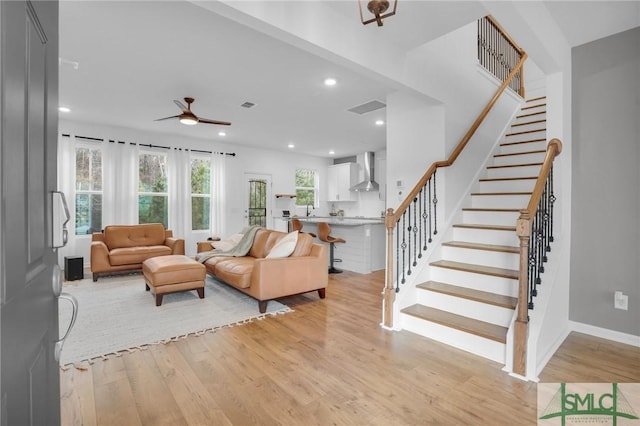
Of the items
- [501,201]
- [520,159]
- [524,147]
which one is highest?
[524,147]

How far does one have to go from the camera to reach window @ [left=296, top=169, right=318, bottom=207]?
9523 millimetres

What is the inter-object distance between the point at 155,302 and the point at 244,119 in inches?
136

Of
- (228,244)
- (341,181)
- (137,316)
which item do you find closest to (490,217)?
(228,244)

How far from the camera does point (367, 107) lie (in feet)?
16.6

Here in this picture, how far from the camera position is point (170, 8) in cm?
257

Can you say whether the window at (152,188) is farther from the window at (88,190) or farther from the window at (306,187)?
the window at (306,187)

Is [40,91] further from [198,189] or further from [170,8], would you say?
[198,189]

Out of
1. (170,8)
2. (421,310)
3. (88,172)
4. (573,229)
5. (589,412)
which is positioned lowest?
(589,412)

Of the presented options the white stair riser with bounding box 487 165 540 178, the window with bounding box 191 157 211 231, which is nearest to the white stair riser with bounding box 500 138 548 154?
the white stair riser with bounding box 487 165 540 178

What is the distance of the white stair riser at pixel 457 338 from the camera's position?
2.44m

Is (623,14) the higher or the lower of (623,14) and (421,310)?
the higher

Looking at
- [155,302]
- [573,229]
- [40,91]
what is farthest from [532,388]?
[155,302]

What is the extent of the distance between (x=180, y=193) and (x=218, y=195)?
86cm

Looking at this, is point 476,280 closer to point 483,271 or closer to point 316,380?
point 483,271
